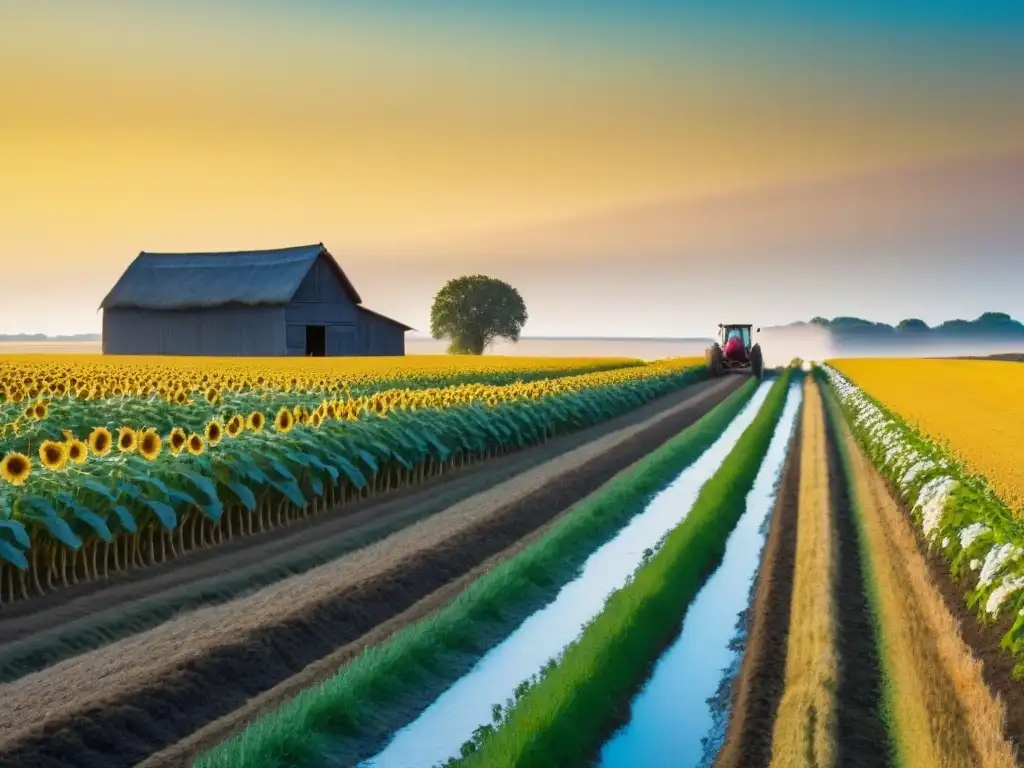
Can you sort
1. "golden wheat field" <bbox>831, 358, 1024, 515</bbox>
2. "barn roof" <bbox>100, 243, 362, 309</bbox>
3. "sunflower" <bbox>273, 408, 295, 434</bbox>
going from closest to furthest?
"sunflower" <bbox>273, 408, 295, 434</bbox> < "golden wheat field" <bbox>831, 358, 1024, 515</bbox> < "barn roof" <bbox>100, 243, 362, 309</bbox>

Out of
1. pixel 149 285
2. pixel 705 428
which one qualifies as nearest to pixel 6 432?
pixel 705 428

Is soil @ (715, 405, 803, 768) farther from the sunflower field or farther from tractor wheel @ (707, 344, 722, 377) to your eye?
tractor wheel @ (707, 344, 722, 377)

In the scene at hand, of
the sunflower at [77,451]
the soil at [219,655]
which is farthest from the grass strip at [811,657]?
the sunflower at [77,451]

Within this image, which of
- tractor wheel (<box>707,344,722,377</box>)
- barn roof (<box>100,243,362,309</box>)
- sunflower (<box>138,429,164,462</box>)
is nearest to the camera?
sunflower (<box>138,429,164,462</box>)

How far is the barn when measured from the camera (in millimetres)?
59500

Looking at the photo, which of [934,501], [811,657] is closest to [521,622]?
[811,657]

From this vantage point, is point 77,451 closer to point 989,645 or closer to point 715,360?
point 989,645

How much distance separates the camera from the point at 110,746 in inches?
279

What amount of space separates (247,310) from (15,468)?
51.7m

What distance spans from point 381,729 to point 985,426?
725 inches

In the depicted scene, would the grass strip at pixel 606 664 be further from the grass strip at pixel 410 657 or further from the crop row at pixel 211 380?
the crop row at pixel 211 380

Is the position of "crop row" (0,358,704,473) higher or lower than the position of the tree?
lower

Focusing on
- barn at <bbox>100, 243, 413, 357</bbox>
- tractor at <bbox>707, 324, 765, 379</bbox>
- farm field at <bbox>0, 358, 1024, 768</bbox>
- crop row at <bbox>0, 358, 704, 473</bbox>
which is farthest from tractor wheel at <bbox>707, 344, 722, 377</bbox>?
farm field at <bbox>0, 358, 1024, 768</bbox>

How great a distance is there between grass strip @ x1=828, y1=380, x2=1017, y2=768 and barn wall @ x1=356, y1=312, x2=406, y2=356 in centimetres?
5020
